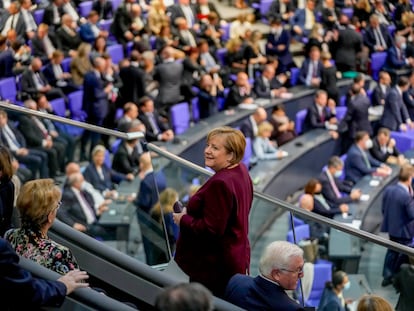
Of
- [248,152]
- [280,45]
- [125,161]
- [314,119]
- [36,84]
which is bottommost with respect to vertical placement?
[280,45]

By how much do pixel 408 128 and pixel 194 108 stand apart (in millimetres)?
2955

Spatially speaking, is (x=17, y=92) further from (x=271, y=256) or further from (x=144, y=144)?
(x=271, y=256)

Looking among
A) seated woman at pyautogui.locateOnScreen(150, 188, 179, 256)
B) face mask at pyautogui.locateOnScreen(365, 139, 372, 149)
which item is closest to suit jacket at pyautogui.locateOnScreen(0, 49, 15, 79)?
face mask at pyautogui.locateOnScreen(365, 139, 372, 149)

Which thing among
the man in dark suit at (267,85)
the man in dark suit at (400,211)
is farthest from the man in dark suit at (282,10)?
the man in dark suit at (400,211)

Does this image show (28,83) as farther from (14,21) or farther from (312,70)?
(312,70)

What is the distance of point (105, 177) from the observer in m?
7.11

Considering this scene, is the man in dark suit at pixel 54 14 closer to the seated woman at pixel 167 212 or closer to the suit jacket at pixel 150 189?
the suit jacket at pixel 150 189

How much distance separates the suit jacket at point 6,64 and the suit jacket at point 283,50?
5.27 metres

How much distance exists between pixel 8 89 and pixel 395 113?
16.9 feet

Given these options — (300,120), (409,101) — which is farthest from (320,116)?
(409,101)

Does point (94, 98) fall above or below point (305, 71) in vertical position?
above

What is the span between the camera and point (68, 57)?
39.1ft

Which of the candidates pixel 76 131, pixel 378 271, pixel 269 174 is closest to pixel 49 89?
pixel 269 174

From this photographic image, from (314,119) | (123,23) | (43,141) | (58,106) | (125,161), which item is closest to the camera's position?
(125,161)
